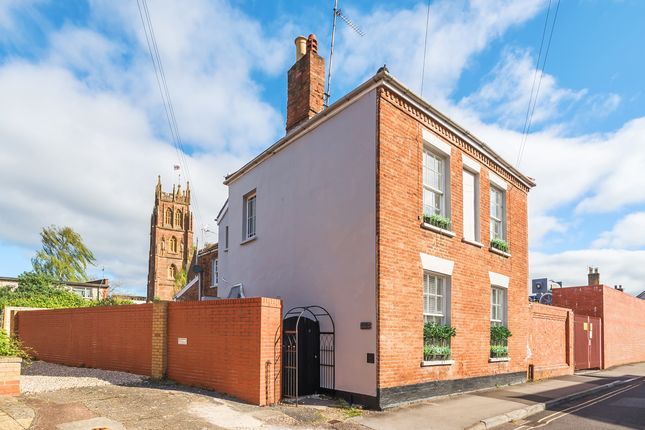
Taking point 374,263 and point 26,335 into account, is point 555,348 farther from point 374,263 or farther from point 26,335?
point 26,335

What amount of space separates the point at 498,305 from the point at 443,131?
5.95m

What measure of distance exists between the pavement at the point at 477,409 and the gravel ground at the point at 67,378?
6.43 meters

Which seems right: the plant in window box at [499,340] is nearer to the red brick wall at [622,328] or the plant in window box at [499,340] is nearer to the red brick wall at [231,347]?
the red brick wall at [231,347]

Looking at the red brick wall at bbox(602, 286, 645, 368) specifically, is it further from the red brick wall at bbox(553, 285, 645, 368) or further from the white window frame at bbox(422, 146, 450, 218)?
the white window frame at bbox(422, 146, 450, 218)

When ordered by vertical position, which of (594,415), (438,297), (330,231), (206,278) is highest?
(330,231)

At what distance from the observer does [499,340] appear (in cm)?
1466

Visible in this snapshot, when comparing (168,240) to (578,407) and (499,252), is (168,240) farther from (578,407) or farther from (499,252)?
(578,407)

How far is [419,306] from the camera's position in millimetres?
11273

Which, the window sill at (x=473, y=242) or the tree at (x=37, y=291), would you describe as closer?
the window sill at (x=473, y=242)

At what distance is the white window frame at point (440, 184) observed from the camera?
1244 centimetres

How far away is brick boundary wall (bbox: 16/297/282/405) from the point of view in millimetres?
10047

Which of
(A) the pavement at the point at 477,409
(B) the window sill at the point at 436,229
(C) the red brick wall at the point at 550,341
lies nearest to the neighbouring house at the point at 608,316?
(C) the red brick wall at the point at 550,341

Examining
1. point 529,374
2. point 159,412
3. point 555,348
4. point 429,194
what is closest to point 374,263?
point 429,194

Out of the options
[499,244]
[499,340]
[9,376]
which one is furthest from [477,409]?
[9,376]
